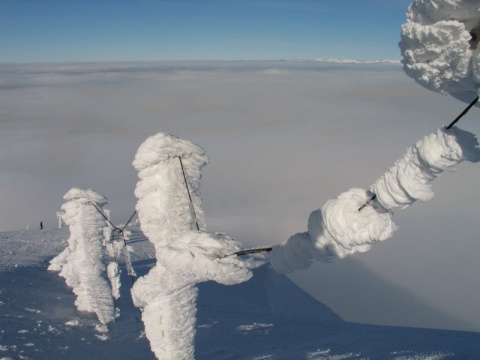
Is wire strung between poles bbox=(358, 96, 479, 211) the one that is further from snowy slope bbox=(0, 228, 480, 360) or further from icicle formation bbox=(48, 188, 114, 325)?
icicle formation bbox=(48, 188, 114, 325)

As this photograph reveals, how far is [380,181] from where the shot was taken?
155 inches

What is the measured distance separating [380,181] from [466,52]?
1296 mm

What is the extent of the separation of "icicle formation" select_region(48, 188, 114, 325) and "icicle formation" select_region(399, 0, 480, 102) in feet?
36.7

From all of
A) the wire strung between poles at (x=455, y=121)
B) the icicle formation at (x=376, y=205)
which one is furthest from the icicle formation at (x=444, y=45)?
the icicle formation at (x=376, y=205)


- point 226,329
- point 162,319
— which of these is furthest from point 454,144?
point 226,329

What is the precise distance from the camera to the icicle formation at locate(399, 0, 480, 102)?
117 inches

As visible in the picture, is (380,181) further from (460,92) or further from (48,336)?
(48,336)

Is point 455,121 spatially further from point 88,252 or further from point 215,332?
point 88,252

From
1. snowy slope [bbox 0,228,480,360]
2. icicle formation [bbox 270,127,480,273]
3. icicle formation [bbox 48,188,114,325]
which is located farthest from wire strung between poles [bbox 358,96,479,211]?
icicle formation [bbox 48,188,114,325]

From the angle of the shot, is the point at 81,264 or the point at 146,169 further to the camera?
the point at 81,264

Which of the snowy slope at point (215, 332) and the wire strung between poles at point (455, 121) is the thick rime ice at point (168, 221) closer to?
the wire strung between poles at point (455, 121)

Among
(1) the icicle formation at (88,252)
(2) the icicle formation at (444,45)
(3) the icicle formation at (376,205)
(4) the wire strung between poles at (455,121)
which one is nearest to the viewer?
(2) the icicle formation at (444,45)

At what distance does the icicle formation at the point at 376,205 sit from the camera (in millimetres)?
3588

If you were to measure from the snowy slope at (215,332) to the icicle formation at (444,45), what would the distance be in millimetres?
8613
